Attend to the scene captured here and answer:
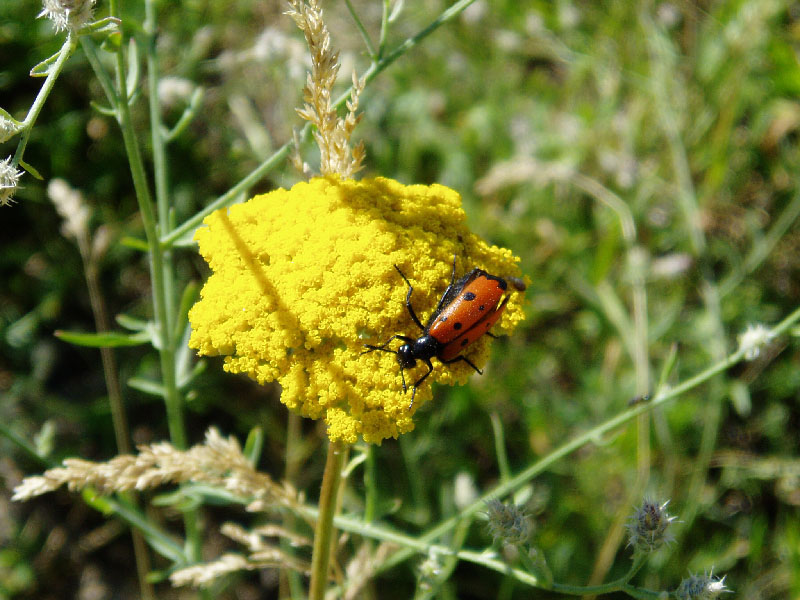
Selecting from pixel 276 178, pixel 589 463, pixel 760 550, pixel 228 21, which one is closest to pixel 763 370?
pixel 760 550

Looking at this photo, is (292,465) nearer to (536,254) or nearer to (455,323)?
(455,323)

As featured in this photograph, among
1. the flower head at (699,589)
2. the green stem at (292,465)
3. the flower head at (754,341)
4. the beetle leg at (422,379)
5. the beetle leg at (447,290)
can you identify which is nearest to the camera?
the beetle leg at (422,379)

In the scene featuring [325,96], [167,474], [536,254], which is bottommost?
[536,254]

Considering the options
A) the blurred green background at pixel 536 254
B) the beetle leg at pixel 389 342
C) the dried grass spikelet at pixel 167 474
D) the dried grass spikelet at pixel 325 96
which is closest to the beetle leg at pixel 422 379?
the beetle leg at pixel 389 342

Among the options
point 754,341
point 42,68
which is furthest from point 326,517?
point 754,341

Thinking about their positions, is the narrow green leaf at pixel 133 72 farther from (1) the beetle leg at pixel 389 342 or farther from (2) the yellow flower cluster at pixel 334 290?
(1) the beetle leg at pixel 389 342

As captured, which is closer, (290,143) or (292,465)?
(290,143)
